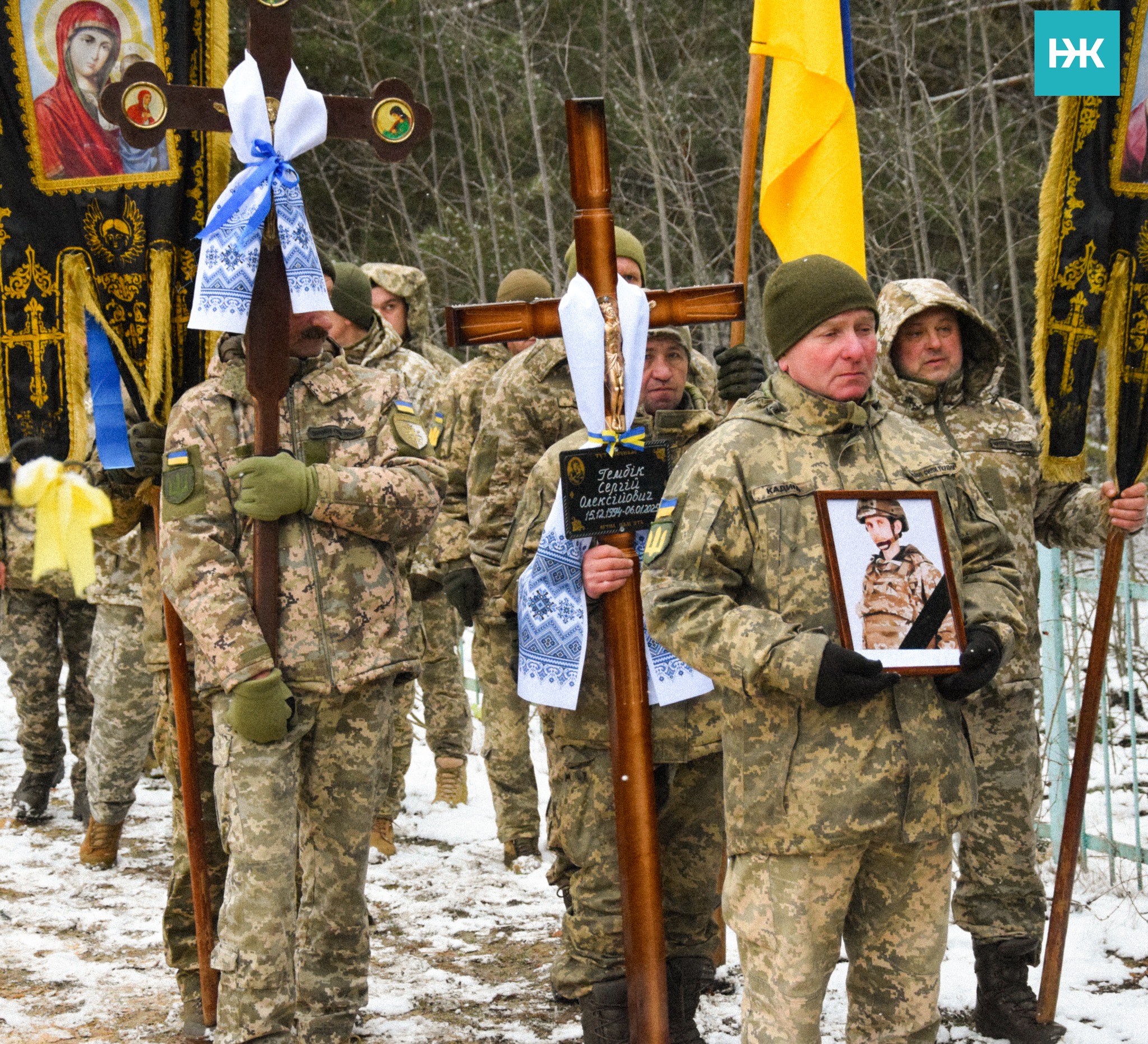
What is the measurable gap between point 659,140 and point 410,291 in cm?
416

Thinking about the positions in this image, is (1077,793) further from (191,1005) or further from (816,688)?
(191,1005)

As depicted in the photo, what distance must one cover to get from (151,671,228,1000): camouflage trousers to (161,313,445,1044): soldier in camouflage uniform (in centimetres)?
45

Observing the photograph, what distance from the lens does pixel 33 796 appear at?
732 cm

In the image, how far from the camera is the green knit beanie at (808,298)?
10.4ft

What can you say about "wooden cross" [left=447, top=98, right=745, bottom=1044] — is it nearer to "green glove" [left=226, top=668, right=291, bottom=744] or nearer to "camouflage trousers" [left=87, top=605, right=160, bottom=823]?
"green glove" [left=226, top=668, right=291, bottom=744]

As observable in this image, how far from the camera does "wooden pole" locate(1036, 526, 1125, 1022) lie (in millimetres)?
4195

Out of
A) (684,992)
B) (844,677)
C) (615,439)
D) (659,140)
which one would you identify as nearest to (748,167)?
(615,439)

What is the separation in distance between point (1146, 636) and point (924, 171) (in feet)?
11.9

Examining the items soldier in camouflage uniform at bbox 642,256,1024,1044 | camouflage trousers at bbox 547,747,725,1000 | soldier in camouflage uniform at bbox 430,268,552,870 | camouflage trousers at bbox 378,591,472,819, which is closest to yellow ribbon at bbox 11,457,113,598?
soldier in camouflage uniform at bbox 642,256,1024,1044

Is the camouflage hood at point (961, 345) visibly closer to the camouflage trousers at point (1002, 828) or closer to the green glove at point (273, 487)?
the camouflage trousers at point (1002, 828)

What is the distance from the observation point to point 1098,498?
4.35 m

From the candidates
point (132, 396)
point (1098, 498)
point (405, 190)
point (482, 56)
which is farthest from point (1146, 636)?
point (405, 190)

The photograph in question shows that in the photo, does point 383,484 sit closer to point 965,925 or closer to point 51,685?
point 965,925

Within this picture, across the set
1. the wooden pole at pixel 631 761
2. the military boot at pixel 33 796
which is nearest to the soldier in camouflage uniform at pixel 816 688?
the wooden pole at pixel 631 761
